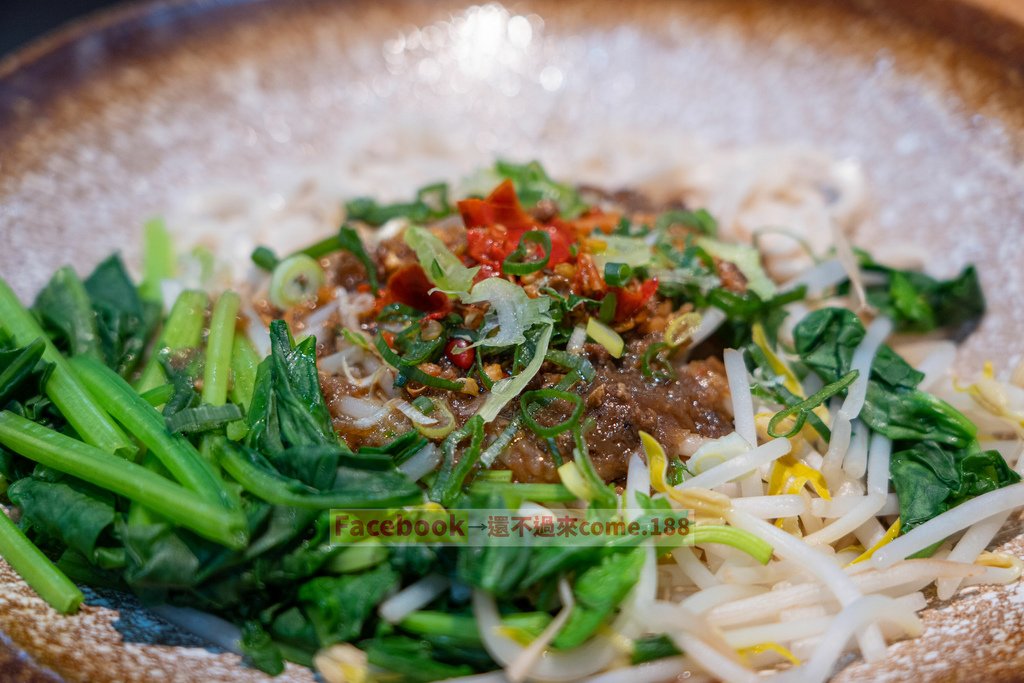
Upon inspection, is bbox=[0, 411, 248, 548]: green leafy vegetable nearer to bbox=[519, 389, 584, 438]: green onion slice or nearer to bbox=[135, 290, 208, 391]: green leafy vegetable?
bbox=[135, 290, 208, 391]: green leafy vegetable

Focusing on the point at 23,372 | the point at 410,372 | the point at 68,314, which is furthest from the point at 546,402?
the point at 68,314

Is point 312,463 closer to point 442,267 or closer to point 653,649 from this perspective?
point 442,267

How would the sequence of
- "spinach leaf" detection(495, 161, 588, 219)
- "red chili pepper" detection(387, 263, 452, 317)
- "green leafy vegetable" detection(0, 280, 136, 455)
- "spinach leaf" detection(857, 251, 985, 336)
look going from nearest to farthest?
"green leafy vegetable" detection(0, 280, 136, 455), "red chili pepper" detection(387, 263, 452, 317), "spinach leaf" detection(857, 251, 985, 336), "spinach leaf" detection(495, 161, 588, 219)

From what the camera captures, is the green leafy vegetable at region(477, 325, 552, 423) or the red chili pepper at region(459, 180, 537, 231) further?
the red chili pepper at region(459, 180, 537, 231)

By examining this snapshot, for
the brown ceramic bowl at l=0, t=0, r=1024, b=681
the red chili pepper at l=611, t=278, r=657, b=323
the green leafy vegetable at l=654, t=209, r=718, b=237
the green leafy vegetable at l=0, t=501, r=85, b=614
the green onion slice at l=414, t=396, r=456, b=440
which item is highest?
the brown ceramic bowl at l=0, t=0, r=1024, b=681

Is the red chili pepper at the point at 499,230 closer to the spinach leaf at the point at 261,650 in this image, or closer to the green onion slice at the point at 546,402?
the green onion slice at the point at 546,402

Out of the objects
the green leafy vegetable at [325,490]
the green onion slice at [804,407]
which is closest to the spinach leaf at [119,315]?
the green leafy vegetable at [325,490]

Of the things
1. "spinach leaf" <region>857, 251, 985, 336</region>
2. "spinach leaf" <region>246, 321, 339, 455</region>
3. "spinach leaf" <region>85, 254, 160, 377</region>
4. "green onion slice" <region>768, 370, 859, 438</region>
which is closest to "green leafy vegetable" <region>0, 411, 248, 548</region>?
"spinach leaf" <region>246, 321, 339, 455</region>
